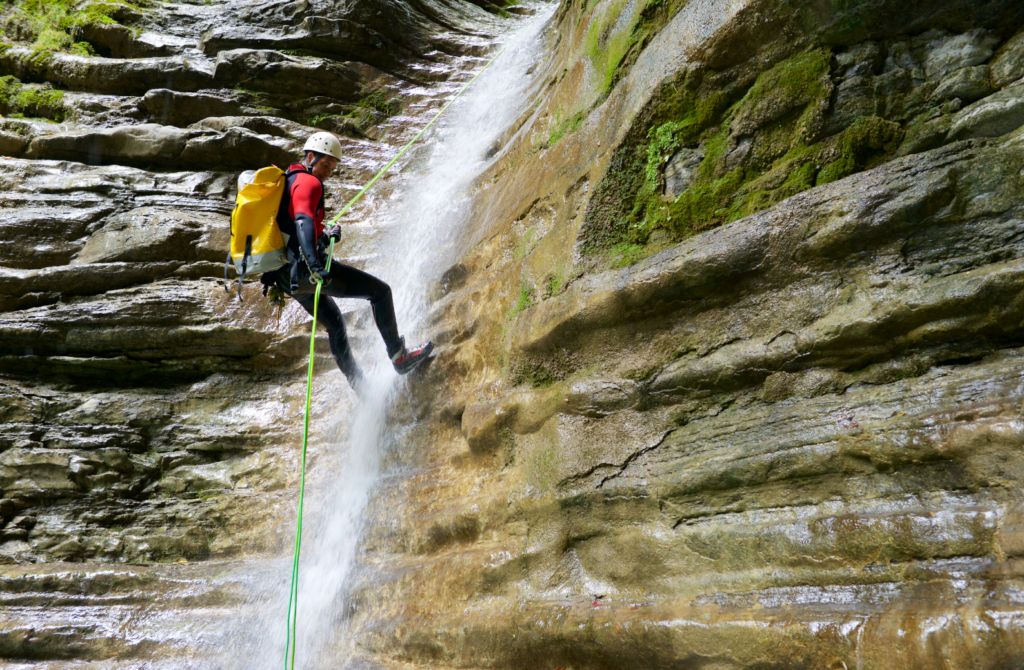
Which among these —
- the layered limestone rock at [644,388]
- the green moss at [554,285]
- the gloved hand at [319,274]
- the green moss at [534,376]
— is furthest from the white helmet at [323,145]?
the green moss at [534,376]

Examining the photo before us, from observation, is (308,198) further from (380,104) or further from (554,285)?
(380,104)

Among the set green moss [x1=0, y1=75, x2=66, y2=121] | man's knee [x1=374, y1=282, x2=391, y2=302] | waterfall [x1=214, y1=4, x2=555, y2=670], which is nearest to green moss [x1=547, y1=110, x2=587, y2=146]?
waterfall [x1=214, y1=4, x2=555, y2=670]

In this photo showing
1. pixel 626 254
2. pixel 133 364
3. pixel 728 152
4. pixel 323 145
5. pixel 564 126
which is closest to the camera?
pixel 728 152

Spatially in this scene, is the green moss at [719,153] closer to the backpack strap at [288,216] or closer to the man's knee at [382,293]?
the man's knee at [382,293]

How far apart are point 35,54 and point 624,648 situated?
623 inches

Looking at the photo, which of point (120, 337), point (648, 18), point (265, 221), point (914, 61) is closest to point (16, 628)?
point (120, 337)

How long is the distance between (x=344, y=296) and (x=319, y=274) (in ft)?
2.44

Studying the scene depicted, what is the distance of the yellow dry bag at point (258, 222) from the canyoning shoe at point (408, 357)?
1.64m

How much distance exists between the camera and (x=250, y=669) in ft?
19.8

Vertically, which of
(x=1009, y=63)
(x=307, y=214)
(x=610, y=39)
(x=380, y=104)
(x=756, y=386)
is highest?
(x=380, y=104)

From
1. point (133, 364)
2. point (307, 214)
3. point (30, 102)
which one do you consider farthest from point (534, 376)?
point (30, 102)

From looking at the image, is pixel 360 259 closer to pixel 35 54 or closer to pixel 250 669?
pixel 250 669

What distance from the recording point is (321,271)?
603 cm

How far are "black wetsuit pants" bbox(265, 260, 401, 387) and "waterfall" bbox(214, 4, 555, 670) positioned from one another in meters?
0.60
